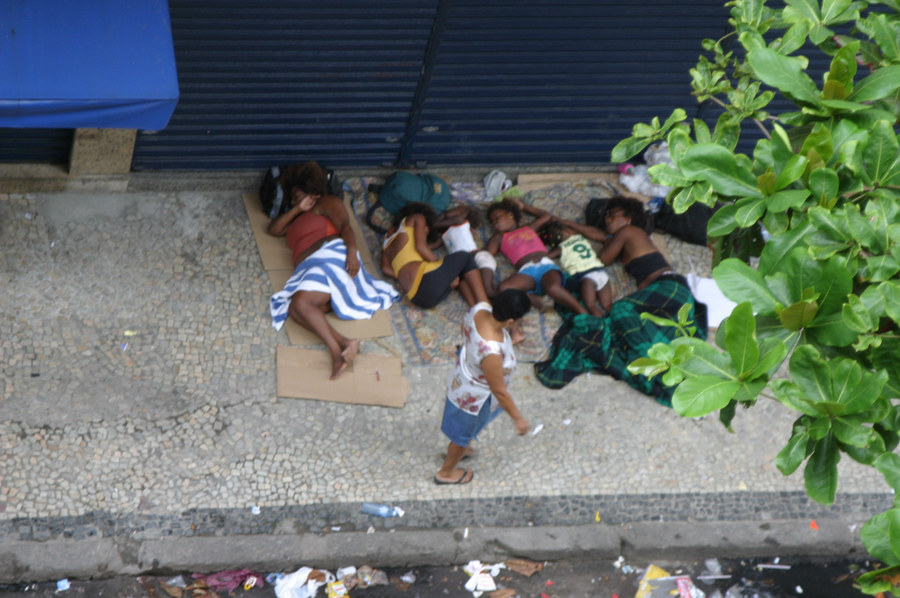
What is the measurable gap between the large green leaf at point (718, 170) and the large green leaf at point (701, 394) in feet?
2.07

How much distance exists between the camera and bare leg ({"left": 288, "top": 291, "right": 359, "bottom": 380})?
643 cm

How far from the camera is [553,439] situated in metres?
6.40

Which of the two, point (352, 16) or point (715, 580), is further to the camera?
point (352, 16)

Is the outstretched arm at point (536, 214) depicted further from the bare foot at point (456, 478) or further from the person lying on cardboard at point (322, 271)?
the bare foot at point (456, 478)

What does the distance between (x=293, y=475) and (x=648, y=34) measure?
4.05 m

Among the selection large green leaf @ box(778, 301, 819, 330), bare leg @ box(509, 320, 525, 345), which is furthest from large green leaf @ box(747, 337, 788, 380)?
bare leg @ box(509, 320, 525, 345)

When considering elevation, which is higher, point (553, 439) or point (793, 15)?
point (793, 15)

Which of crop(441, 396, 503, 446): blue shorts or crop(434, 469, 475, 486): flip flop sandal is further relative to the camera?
crop(434, 469, 475, 486): flip flop sandal

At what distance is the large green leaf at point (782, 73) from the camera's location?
334 centimetres

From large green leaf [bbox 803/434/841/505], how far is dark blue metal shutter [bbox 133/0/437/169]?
4.45 meters

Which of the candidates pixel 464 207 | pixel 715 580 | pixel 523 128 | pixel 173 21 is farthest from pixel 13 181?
pixel 715 580

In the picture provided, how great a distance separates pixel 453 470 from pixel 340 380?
97 centimetres

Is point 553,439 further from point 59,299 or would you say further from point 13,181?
point 13,181

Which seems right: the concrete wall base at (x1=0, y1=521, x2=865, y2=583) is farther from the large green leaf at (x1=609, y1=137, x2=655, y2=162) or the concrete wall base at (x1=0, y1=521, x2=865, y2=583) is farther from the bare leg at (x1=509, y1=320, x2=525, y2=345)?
the large green leaf at (x1=609, y1=137, x2=655, y2=162)
